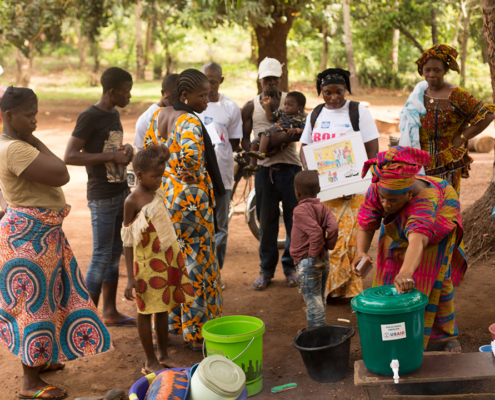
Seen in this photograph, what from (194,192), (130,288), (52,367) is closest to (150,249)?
(130,288)

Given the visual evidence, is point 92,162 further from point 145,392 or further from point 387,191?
point 387,191

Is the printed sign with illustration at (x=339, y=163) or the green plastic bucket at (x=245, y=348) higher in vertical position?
the printed sign with illustration at (x=339, y=163)

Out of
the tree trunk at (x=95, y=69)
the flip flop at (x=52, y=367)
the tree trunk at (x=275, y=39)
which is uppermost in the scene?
the tree trunk at (x=95, y=69)

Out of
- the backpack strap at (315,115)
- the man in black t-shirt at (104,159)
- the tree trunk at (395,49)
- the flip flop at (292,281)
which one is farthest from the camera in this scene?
the tree trunk at (395,49)

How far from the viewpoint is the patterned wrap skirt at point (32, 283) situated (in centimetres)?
316

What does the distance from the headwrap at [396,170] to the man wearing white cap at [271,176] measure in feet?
6.80

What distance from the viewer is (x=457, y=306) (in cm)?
449

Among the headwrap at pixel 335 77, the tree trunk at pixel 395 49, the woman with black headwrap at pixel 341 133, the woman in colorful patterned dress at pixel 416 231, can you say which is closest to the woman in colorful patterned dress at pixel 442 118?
the woman with black headwrap at pixel 341 133

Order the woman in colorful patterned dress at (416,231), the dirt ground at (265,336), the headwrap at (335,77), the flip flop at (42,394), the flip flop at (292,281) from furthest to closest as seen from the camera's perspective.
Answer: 1. the flip flop at (292,281)
2. the headwrap at (335,77)
3. the dirt ground at (265,336)
4. the flip flop at (42,394)
5. the woman in colorful patterned dress at (416,231)

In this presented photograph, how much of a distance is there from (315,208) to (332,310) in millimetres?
1285

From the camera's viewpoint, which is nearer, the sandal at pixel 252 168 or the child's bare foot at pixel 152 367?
the child's bare foot at pixel 152 367

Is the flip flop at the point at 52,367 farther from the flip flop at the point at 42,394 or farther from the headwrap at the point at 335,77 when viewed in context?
the headwrap at the point at 335,77

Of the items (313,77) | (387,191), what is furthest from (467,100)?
(313,77)

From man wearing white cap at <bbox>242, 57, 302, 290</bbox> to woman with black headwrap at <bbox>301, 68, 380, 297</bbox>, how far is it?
0.35 m
